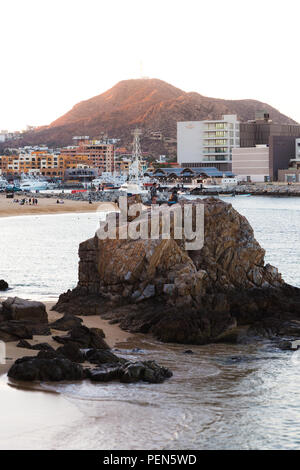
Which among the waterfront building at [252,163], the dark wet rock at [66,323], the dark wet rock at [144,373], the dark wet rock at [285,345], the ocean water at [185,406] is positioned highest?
the waterfront building at [252,163]

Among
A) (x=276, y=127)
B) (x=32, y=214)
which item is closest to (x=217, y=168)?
(x=276, y=127)

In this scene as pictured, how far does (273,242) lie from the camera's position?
137ft

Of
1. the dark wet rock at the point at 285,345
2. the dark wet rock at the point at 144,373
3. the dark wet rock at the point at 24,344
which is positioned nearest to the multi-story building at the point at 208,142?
the dark wet rock at the point at 285,345

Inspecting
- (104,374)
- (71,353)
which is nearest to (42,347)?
(71,353)

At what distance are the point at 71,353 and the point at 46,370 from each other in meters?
0.99

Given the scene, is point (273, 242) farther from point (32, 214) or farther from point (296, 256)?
point (32, 214)

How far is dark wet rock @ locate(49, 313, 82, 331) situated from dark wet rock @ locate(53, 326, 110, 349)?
989 mm

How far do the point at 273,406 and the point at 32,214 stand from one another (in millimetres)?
61412

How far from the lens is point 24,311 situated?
15.2 m

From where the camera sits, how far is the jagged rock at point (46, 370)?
11.3 m

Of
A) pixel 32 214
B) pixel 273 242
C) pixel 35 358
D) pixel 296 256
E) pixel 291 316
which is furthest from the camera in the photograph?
pixel 32 214

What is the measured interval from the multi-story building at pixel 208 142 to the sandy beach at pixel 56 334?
131 metres

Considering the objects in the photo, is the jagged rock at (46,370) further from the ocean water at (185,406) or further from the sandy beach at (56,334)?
the sandy beach at (56,334)

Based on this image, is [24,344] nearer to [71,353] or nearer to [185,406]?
[71,353]
